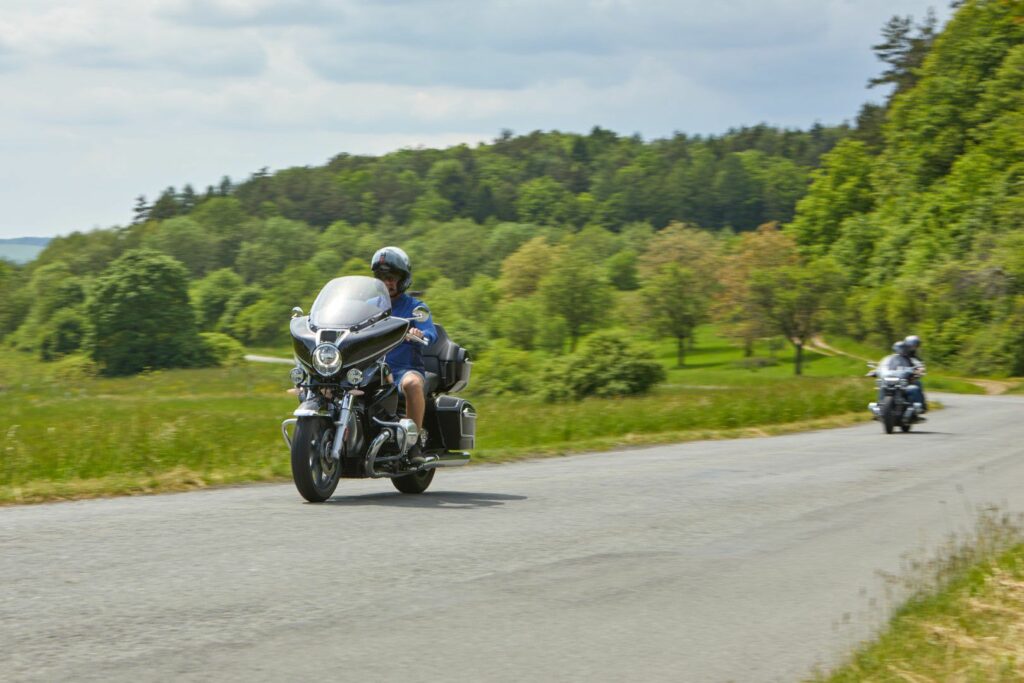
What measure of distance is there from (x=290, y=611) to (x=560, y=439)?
51.9ft

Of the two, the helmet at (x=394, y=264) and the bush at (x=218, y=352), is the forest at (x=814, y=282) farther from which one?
the helmet at (x=394, y=264)

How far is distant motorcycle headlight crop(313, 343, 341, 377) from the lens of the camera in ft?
30.9

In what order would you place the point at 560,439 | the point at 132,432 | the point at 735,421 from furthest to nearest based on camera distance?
1. the point at 735,421
2. the point at 560,439
3. the point at 132,432

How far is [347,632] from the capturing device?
5.32 m

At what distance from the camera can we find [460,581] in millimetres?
6527

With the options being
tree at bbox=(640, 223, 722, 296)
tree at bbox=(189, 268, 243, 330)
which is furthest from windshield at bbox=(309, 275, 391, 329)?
tree at bbox=(189, 268, 243, 330)

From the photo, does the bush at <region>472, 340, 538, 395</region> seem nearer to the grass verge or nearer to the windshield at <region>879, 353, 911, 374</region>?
the windshield at <region>879, 353, 911, 374</region>

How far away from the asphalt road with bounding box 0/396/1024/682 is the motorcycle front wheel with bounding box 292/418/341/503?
22cm

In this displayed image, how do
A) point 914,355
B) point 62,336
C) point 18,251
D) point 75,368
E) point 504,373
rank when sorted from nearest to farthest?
point 914,355 → point 504,373 → point 75,368 → point 62,336 → point 18,251

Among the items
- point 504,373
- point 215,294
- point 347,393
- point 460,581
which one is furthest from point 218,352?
point 460,581

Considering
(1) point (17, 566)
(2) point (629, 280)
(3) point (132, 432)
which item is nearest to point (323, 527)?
(1) point (17, 566)

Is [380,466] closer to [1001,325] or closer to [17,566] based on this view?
Answer: [17,566]

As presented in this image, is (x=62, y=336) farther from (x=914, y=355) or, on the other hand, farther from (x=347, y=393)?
(x=347, y=393)

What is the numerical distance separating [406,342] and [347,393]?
3.58ft
